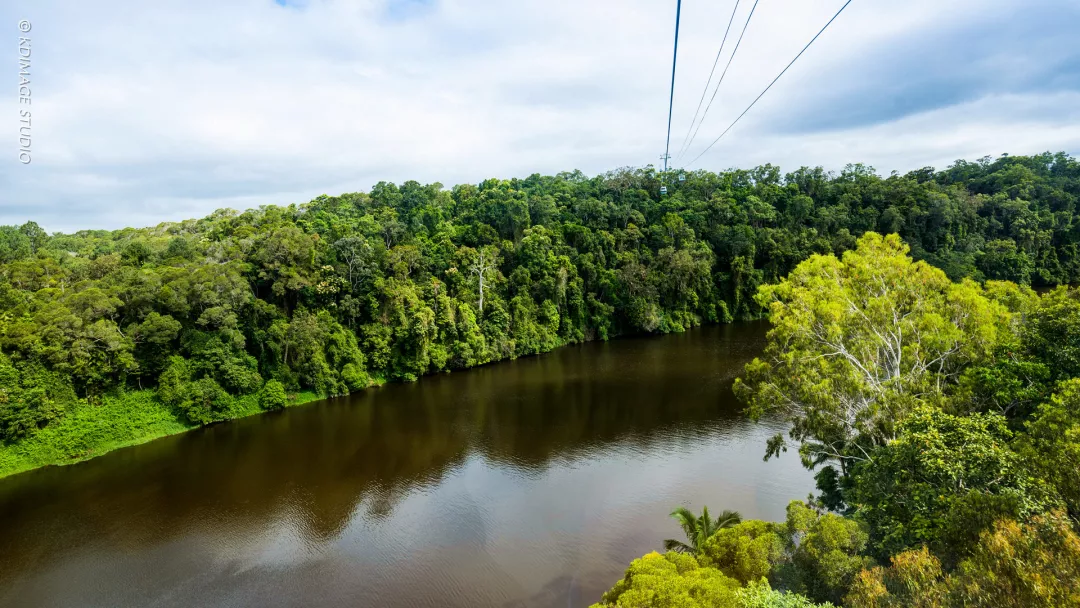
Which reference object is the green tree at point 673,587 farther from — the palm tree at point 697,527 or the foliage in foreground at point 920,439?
the palm tree at point 697,527

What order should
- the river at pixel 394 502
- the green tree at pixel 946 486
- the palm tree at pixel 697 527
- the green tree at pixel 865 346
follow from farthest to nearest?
the river at pixel 394 502, the green tree at pixel 865 346, the palm tree at pixel 697 527, the green tree at pixel 946 486

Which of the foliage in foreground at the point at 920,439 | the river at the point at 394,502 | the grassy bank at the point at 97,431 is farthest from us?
the grassy bank at the point at 97,431

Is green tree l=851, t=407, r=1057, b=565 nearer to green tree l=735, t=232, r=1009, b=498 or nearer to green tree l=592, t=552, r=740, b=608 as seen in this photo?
green tree l=735, t=232, r=1009, b=498

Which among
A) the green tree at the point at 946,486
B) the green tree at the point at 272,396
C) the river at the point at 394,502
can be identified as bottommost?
the river at the point at 394,502

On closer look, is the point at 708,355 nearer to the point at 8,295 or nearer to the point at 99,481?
the point at 99,481

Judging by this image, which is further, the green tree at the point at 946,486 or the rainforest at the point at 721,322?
the rainforest at the point at 721,322

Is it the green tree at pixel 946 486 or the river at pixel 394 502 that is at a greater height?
the green tree at pixel 946 486

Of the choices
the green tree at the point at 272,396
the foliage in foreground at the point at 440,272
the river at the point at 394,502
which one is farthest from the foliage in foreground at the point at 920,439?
the green tree at the point at 272,396

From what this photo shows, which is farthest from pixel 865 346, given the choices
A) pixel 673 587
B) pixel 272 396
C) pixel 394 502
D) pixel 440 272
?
pixel 440 272
